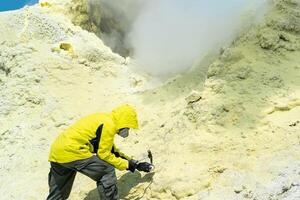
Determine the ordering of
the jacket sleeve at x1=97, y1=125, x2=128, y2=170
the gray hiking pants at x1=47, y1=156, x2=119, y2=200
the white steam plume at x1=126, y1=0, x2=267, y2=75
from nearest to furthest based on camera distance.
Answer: the jacket sleeve at x1=97, y1=125, x2=128, y2=170
the gray hiking pants at x1=47, y1=156, x2=119, y2=200
the white steam plume at x1=126, y1=0, x2=267, y2=75

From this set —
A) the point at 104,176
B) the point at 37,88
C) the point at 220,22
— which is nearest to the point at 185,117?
the point at 104,176

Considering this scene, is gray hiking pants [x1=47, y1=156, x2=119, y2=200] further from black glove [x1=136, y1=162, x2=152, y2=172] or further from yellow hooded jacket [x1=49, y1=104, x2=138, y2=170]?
black glove [x1=136, y1=162, x2=152, y2=172]

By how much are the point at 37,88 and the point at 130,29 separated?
321 centimetres

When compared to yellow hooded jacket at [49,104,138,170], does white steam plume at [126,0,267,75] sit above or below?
above

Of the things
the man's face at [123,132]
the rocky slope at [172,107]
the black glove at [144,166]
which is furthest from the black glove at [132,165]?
the man's face at [123,132]

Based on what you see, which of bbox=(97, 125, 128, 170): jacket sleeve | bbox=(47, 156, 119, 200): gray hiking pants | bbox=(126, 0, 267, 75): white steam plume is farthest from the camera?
bbox=(126, 0, 267, 75): white steam plume

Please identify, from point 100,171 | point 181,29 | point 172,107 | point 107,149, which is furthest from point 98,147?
point 181,29

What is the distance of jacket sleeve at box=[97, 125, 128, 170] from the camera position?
218 inches

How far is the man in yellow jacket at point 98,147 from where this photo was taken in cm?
558

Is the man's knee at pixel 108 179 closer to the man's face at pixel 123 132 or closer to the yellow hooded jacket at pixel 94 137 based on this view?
the yellow hooded jacket at pixel 94 137

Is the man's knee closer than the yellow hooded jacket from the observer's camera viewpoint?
No

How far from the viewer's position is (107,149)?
560 cm

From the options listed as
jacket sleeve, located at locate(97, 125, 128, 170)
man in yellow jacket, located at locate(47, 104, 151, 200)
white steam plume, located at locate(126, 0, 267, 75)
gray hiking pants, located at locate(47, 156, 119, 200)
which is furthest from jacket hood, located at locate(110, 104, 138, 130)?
white steam plume, located at locate(126, 0, 267, 75)

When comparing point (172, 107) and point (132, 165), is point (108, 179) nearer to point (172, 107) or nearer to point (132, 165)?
point (132, 165)
